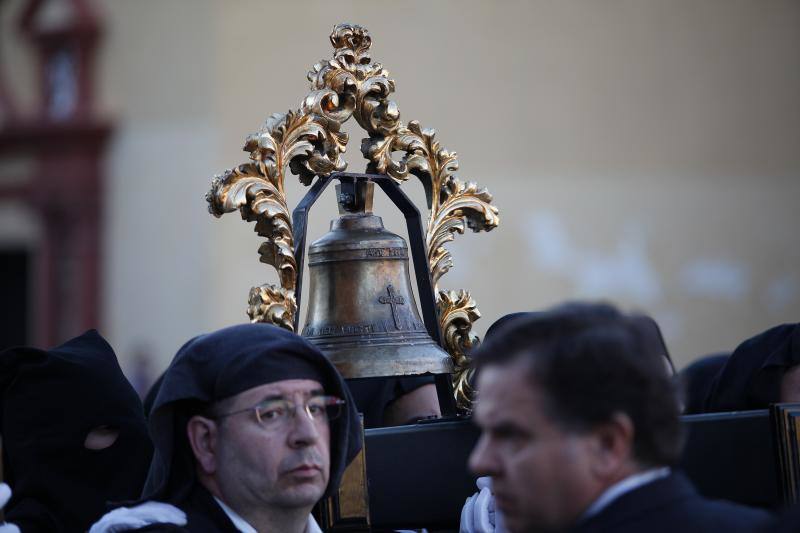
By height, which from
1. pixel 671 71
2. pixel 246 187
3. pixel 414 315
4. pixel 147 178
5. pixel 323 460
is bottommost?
pixel 323 460

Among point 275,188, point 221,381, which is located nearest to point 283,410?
point 221,381

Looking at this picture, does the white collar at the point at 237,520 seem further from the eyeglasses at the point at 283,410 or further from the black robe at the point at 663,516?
the black robe at the point at 663,516

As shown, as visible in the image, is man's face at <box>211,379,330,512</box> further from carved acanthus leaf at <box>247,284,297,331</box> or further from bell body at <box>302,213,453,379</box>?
bell body at <box>302,213,453,379</box>

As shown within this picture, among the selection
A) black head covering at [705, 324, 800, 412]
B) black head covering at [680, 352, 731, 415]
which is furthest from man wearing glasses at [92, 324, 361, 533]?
black head covering at [680, 352, 731, 415]

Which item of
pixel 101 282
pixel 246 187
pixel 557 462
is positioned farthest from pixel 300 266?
pixel 101 282

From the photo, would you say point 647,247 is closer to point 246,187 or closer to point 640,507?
point 246,187

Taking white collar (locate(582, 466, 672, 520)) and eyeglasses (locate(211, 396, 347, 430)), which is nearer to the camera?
white collar (locate(582, 466, 672, 520))

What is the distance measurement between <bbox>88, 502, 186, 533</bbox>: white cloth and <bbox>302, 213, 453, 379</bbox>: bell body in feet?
3.00

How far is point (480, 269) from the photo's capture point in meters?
13.9

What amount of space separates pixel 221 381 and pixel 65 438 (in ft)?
3.36

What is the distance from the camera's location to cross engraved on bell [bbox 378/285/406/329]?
4.43 meters

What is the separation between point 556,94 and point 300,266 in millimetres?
10338

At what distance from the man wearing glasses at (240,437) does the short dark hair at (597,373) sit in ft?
3.19

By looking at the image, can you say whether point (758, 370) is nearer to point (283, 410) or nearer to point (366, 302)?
point (366, 302)
